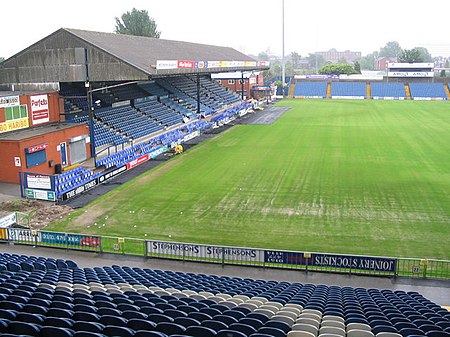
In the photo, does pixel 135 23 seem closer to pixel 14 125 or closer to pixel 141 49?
pixel 141 49

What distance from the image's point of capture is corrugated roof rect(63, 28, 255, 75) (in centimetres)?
3888

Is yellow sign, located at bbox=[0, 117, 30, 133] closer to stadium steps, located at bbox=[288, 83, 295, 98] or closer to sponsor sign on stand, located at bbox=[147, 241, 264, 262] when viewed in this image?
sponsor sign on stand, located at bbox=[147, 241, 264, 262]

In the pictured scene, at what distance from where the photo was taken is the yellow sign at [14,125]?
1271 inches

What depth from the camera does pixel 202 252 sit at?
59.8 ft

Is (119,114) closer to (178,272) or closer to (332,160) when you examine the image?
(332,160)

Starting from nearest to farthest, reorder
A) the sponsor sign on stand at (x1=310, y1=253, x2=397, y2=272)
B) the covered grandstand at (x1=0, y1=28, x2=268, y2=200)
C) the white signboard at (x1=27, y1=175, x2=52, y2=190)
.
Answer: the sponsor sign on stand at (x1=310, y1=253, x2=397, y2=272) → the white signboard at (x1=27, y1=175, x2=52, y2=190) → the covered grandstand at (x1=0, y1=28, x2=268, y2=200)

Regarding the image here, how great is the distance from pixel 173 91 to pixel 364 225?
46.1m

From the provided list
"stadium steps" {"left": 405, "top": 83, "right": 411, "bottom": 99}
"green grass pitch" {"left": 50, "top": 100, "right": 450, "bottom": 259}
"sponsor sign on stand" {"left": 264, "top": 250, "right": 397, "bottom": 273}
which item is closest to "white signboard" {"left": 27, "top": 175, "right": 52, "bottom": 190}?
"green grass pitch" {"left": 50, "top": 100, "right": 450, "bottom": 259}

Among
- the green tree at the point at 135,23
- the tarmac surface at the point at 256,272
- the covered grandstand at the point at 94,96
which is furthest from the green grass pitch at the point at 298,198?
the green tree at the point at 135,23

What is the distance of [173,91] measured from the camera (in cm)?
6419

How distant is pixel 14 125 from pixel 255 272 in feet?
77.4

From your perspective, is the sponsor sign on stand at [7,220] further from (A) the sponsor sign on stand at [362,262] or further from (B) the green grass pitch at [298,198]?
(A) the sponsor sign on stand at [362,262]

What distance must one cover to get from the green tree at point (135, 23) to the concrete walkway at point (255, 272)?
301ft

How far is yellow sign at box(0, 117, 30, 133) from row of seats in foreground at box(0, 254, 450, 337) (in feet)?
68.1
